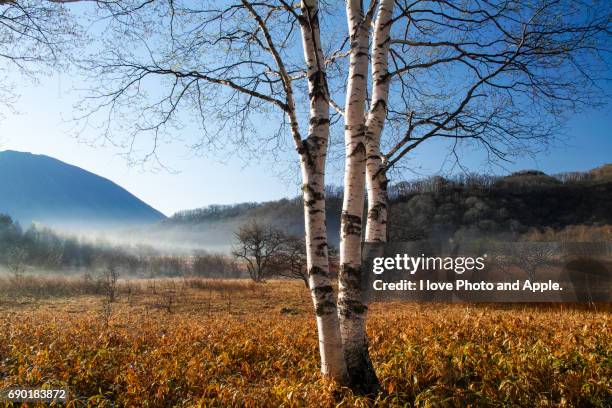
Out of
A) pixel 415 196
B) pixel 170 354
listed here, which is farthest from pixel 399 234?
pixel 170 354

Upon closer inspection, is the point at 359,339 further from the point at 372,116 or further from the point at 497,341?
the point at 497,341

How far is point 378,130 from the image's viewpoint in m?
5.55

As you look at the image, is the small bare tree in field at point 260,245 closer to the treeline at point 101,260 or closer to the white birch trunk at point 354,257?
the treeline at point 101,260

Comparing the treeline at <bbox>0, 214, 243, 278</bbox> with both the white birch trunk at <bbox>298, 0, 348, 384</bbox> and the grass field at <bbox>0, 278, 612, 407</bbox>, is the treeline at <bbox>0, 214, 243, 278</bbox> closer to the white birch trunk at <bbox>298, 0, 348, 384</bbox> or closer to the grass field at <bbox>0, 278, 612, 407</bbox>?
the grass field at <bbox>0, 278, 612, 407</bbox>

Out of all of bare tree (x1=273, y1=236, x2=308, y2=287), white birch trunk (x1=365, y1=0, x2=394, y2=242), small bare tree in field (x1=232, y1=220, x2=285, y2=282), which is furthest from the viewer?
small bare tree in field (x1=232, y1=220, x2=285, y2=282)

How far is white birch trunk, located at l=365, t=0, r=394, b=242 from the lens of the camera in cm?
555

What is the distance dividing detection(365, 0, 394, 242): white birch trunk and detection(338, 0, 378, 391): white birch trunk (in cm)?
83

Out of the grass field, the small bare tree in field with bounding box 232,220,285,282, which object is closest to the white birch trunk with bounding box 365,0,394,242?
the grass field

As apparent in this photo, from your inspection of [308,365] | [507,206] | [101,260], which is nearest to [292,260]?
[308,365]

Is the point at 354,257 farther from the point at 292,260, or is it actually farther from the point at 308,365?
the point at 292,260

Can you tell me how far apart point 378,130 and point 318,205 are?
1763mm

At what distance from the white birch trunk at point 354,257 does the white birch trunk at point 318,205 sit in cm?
22

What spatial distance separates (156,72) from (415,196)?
53755 millimetres

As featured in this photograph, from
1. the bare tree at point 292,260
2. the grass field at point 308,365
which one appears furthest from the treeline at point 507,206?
the grass field at point 308,365
